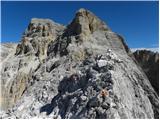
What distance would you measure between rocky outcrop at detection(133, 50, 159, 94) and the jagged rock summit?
346cm

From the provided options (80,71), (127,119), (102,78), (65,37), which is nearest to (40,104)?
(80,71)

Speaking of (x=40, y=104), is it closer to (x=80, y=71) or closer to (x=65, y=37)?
(x=80, y=71)

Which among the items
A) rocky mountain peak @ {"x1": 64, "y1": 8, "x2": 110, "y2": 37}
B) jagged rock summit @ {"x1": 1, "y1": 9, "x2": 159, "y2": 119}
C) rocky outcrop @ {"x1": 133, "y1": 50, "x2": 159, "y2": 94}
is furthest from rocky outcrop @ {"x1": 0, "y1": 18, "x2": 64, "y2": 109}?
rocky outcrop @ {"x1": 133, "y1": 50, "x2": 159, "y2": 94}

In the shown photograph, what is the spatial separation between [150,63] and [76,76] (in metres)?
17.5

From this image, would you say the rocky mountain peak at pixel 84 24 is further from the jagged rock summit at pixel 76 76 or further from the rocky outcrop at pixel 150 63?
the rocky outcrop at pixel 150 63

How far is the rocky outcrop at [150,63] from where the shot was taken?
4254 cm

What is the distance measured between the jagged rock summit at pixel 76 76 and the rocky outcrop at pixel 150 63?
3458 mm

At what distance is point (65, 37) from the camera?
45375 mm

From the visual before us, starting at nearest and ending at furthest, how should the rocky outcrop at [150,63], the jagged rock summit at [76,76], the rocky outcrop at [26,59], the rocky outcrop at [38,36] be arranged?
the jagged rock summit at [76,76]
the rocky outcrop at [150,63]
the rocky outcrop at [26,59]
the rocky outcrop at [38,36]

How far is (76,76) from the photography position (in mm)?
32438

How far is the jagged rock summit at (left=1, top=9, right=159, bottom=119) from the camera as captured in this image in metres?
27.8

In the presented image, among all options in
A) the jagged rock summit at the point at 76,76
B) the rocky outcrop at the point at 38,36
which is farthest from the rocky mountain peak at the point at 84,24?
the rocky outcrop at the point at 38,36

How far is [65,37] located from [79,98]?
17555mm

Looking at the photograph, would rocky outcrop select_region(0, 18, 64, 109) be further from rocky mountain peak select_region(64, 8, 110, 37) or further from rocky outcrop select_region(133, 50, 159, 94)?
rocky outcrop select_region(133, 50, 159, 94)
